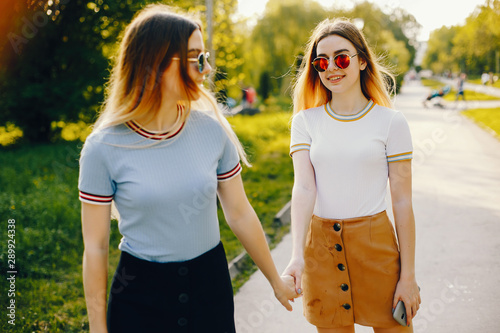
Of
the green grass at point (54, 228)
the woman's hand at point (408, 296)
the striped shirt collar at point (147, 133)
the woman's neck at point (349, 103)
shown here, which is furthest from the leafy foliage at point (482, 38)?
the striped shirt collar at point (147, 133)

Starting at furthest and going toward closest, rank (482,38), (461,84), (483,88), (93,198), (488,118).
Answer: (461,84), (483,88), (488,118), (482,38), (93,198)

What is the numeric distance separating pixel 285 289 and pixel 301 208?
0.40 m

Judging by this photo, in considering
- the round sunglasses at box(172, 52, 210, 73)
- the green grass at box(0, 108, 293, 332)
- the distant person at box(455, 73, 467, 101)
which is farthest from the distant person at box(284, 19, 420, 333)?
the distant person at box(455, 73, 467, 101)

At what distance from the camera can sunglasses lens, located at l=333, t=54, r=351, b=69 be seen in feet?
7.06

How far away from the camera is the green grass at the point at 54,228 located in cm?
402

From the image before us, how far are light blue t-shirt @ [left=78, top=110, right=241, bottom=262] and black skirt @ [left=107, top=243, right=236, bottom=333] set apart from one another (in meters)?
0.05

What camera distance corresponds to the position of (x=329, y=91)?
2398 mm

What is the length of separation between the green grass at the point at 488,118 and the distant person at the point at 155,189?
12.6 metres

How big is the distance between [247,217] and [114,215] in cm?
57

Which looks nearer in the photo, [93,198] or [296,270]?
[93,198]

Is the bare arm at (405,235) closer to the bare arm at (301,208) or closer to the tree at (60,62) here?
the bare arm at (301,208)

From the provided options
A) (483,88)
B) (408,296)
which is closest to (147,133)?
(408,296)

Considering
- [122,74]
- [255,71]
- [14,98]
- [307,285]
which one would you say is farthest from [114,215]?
[255,71]

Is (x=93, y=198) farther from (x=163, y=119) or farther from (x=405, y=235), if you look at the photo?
(x=405, y=235)
